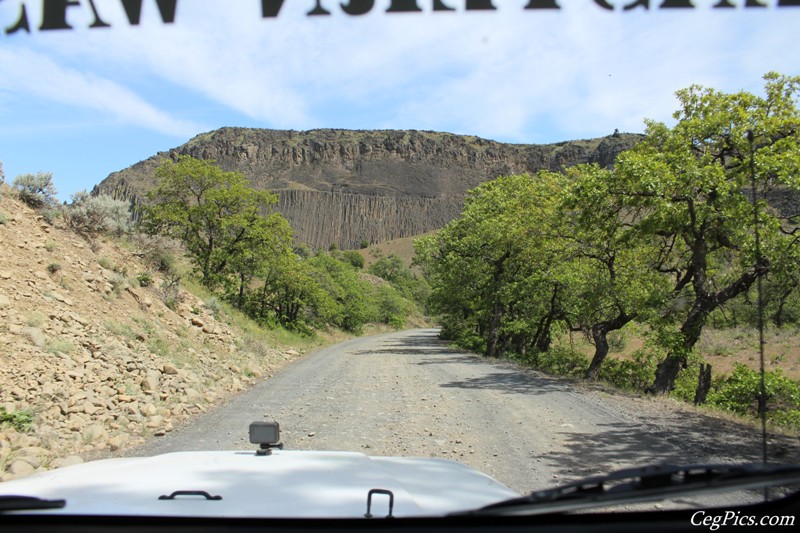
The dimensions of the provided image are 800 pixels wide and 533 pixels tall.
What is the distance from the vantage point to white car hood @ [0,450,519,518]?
2275 mm

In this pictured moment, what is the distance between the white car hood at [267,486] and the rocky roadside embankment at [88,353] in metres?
4.15

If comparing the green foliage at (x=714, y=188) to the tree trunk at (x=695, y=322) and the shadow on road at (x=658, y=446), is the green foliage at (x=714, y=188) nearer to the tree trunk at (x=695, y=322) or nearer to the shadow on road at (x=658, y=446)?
the tree trunk at (x=695, y=322)

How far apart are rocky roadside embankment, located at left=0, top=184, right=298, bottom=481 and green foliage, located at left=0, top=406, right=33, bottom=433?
1 centimetres

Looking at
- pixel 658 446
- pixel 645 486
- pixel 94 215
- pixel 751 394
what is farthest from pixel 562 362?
pixel 645 486

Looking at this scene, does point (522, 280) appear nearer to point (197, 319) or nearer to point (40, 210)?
point (197, 319)

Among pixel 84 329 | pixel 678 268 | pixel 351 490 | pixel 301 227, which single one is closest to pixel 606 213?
pixel 678 268

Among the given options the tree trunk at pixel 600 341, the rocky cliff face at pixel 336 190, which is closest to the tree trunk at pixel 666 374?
the tree trunk at pixel 600 341

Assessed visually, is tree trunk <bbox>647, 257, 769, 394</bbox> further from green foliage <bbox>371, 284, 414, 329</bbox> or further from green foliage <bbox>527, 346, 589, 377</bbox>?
green foliage <bbox>371, 284, 414, 329</bbox>

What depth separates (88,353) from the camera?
11.0m

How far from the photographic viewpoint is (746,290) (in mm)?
13516

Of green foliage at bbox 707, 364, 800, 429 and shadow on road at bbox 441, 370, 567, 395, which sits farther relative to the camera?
shadow on road at bbox 441, 370, 567, 395

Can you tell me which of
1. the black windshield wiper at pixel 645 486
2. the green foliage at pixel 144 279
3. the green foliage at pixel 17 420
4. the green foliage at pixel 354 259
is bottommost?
the green foliage at pixel 17 420

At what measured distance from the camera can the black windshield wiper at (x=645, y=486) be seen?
6.64ft

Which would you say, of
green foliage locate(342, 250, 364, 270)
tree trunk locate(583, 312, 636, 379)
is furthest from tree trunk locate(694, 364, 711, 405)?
green foliage locate(342, 250, 364, 270)
